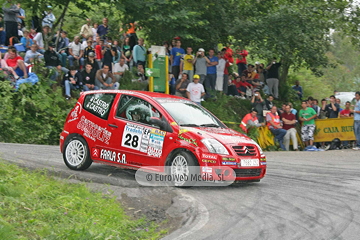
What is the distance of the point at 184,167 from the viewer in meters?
10.2

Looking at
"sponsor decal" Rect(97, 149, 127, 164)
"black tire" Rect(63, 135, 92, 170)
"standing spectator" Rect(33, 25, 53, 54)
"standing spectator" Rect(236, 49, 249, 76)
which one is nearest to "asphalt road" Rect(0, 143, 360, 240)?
"black tire" Rect(63, 135, 92, 170)

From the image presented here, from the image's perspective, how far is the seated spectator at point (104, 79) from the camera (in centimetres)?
1945

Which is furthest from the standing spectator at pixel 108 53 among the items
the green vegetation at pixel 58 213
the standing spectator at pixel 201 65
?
the green vegetation at pixel 58 213

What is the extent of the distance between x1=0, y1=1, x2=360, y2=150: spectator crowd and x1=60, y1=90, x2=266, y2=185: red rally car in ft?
21.9

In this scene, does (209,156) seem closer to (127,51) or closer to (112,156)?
(112,156)

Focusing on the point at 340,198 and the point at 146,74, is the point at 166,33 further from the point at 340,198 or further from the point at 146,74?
the point at 340,198

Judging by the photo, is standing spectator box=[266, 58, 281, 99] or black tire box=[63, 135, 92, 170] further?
standing spectator box=[266, 58, 281, 99]

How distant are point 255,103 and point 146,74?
4.45m

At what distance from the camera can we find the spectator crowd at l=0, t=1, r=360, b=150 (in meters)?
19.0

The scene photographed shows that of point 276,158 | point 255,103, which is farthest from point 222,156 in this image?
point 255,103

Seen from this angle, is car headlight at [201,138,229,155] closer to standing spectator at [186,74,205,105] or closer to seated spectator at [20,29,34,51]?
standing spectator at [186,74,205,105]

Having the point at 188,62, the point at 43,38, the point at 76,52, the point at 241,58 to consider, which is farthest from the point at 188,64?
the point at 43,38

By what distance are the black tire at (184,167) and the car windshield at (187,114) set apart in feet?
2.33

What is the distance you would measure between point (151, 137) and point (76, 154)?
6.12 feet
